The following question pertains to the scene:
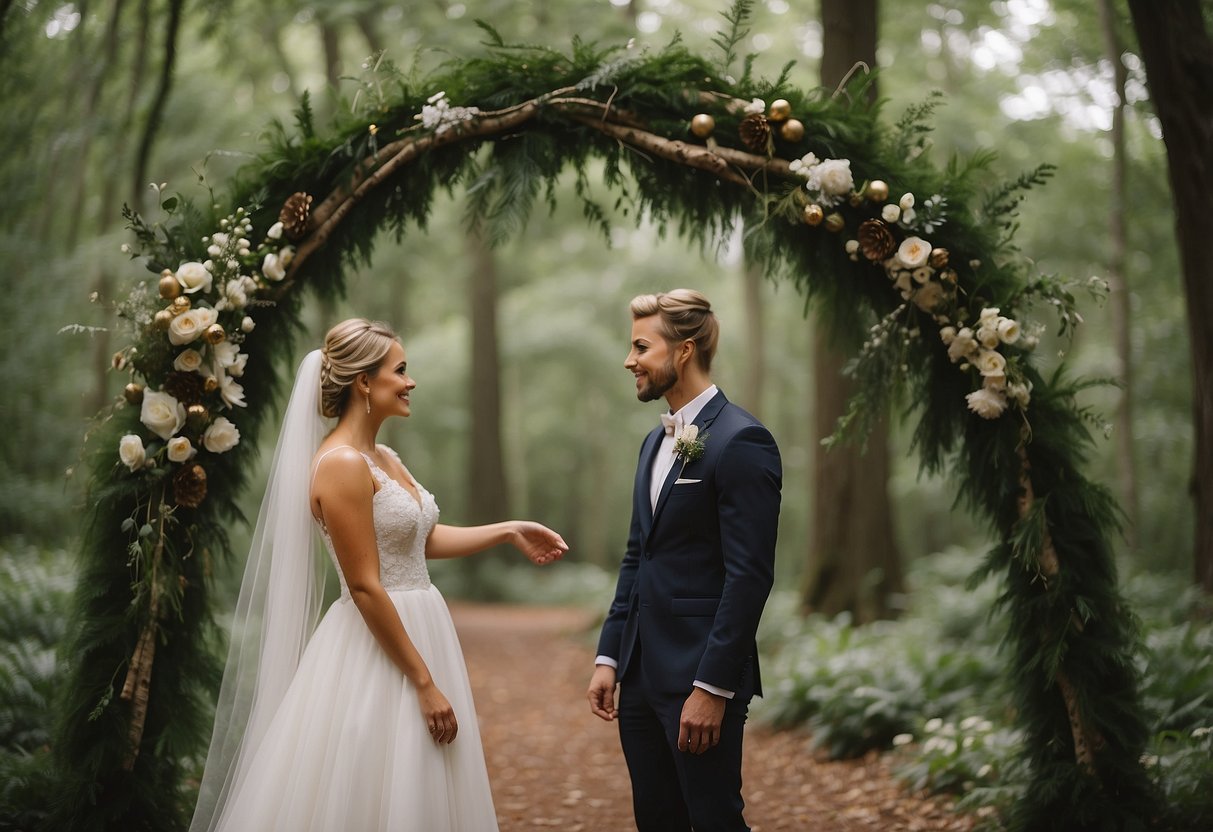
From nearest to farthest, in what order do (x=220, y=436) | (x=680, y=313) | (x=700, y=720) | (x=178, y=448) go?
(x=700, y=720) < (x=680, y=313) < (x=178, y=448) < (x=220, y=436)

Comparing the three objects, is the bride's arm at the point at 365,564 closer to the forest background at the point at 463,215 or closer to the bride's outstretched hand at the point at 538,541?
the bride's outstretched hand at the point at 538,541

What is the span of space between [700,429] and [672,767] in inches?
49.5

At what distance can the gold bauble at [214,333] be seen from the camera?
4.25 meters

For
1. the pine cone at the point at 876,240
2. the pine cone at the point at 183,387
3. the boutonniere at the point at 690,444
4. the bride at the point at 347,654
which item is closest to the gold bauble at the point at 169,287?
the pine cone at the point at 183,387

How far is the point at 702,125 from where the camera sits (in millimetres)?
4270

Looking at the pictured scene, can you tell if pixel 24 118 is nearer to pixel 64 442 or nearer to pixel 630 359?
pixel 64 442

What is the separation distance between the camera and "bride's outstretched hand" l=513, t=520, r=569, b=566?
13.3 feet

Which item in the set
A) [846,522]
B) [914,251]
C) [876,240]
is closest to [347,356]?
[876,240]

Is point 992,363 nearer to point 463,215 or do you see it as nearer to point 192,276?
point 463,215

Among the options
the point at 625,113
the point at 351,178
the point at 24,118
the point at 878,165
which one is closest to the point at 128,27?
the point at 24,118

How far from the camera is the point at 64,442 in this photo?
40.5 ft

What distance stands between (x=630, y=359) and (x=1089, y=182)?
13.6 m

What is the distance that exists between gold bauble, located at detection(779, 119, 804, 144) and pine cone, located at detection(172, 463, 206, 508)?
3004 millimetres

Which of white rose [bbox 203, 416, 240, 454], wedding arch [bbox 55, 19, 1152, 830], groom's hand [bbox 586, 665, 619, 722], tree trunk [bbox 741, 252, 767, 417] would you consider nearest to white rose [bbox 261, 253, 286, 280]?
wedding arch [bbox 55, 19, 1152, 830]
